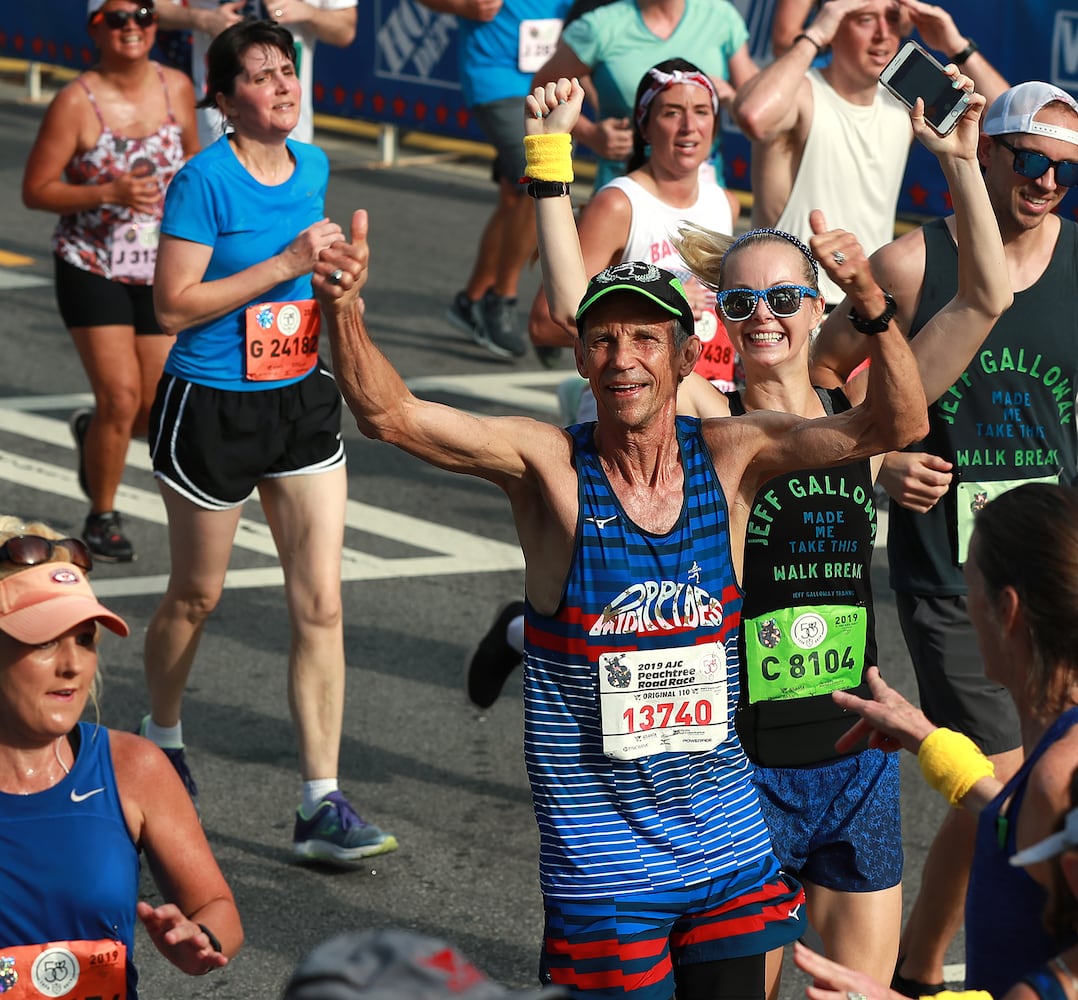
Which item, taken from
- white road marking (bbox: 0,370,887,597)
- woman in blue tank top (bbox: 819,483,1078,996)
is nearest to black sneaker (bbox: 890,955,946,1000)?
woman in blue tank top (bbox: 819,483,1078,996)

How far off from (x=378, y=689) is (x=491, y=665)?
1.98 feet

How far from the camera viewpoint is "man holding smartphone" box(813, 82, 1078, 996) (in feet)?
16.3

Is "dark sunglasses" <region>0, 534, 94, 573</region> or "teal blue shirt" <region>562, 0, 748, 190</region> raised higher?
"teal blue shirt" <region>562, 0, 748, 190</region>

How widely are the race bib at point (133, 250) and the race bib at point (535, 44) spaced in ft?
11.4

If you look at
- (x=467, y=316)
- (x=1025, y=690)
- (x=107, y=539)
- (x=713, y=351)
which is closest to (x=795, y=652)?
(x=1025, y=690)

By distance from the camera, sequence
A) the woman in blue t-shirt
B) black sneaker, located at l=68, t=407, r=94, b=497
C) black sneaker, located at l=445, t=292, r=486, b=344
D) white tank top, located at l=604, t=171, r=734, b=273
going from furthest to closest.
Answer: black sneaker, located at l=445, t=292, r=486, b=344 < black sneaker, located at l=68, t=407, r=94, b=497 < white tank top, located at l=604, t=171, r=734, b=273 < the woman in blue t-shirt

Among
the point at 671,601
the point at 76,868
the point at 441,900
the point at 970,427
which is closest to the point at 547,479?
the point at 671,601

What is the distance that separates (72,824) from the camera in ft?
11.3

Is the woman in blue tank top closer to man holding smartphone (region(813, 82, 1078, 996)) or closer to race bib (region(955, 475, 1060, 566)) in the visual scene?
man holding smartphone (region(813, 82, 1078, 996))

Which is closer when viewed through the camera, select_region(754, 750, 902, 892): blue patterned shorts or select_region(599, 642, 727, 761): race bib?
select_region(599, 642, 727, 761): race bib

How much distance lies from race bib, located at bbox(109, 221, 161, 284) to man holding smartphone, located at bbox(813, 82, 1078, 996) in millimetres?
4108

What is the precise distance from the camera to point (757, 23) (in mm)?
14898

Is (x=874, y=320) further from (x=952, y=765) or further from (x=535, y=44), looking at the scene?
(x=535, y=44)

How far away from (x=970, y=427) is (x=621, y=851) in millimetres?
1864
